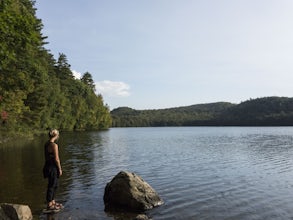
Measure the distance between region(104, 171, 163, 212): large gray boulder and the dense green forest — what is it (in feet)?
26.5

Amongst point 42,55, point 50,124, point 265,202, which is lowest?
point 265,202

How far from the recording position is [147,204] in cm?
1298

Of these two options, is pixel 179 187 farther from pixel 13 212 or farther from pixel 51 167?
pixel 13 212

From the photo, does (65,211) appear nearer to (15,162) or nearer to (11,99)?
(15,162)

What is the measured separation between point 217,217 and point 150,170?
11824 millimetres

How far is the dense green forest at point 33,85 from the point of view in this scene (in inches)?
614

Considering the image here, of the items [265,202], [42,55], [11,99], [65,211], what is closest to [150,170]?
[265,202]

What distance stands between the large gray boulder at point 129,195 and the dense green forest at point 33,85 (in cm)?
809

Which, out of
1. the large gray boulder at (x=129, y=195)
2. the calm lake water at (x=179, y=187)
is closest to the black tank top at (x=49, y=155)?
the calm lake water at (x=179, y=187)

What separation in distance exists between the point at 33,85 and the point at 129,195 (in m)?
41.9

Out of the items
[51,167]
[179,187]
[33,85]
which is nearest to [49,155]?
[51,167]

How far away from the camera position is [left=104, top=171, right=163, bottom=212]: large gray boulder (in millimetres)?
12844

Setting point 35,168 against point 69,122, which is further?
point 69,122

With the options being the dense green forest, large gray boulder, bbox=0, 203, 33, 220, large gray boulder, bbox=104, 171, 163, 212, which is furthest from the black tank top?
the dense green forest
